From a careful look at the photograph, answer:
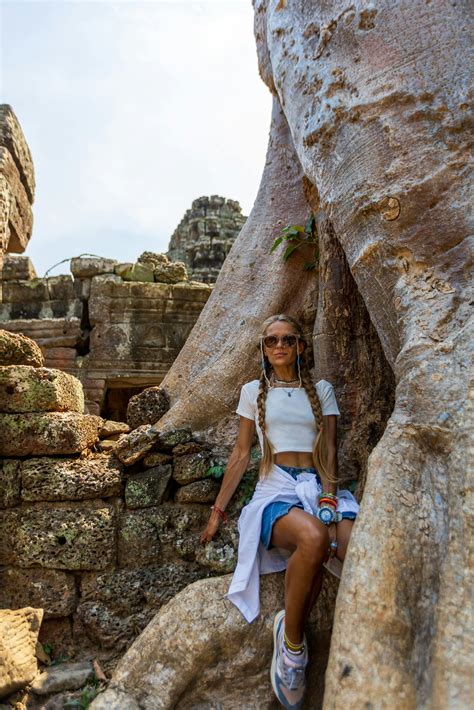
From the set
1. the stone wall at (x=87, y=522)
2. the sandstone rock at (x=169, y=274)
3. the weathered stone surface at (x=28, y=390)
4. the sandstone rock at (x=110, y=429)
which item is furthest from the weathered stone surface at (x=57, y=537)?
the sandstone rock at (x=169, y=274)

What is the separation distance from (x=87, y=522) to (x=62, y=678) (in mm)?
619

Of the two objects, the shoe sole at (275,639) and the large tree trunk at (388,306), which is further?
the shoe sole at (275,639)

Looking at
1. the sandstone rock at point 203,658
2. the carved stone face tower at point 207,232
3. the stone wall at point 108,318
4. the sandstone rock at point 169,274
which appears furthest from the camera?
the carved stone face tower at point 207,232

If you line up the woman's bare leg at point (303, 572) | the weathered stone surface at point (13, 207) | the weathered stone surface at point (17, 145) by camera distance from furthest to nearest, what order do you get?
1. the weathered stone surface at point (17, 145)
2. the weathered stone surface at point (13, 207)
3. the woman's bare leg at point (303, 572)

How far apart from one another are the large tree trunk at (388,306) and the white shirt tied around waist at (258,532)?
0.45 meters

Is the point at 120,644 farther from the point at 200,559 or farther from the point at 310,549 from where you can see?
the point at 310,549

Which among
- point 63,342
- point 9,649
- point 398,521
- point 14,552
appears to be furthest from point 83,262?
point 398,521

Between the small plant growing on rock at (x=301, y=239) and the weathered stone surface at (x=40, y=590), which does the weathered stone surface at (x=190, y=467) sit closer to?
the weathered stone surface at (x=40, y=590)

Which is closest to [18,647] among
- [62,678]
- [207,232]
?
[62,678]

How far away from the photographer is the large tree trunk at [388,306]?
5.14 ft

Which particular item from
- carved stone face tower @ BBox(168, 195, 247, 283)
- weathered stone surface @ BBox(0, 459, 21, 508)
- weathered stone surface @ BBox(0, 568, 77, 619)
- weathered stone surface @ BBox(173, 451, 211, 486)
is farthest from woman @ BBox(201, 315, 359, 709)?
carved stone face tower @ BBox(168, 195, 247, 283)

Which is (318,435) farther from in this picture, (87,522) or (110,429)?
(110,429)

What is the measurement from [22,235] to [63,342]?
7.29 ft

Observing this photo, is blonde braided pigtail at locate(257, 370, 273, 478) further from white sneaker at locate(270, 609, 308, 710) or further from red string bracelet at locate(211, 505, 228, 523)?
white sneaker at locate(270, 609, 308, 710)
